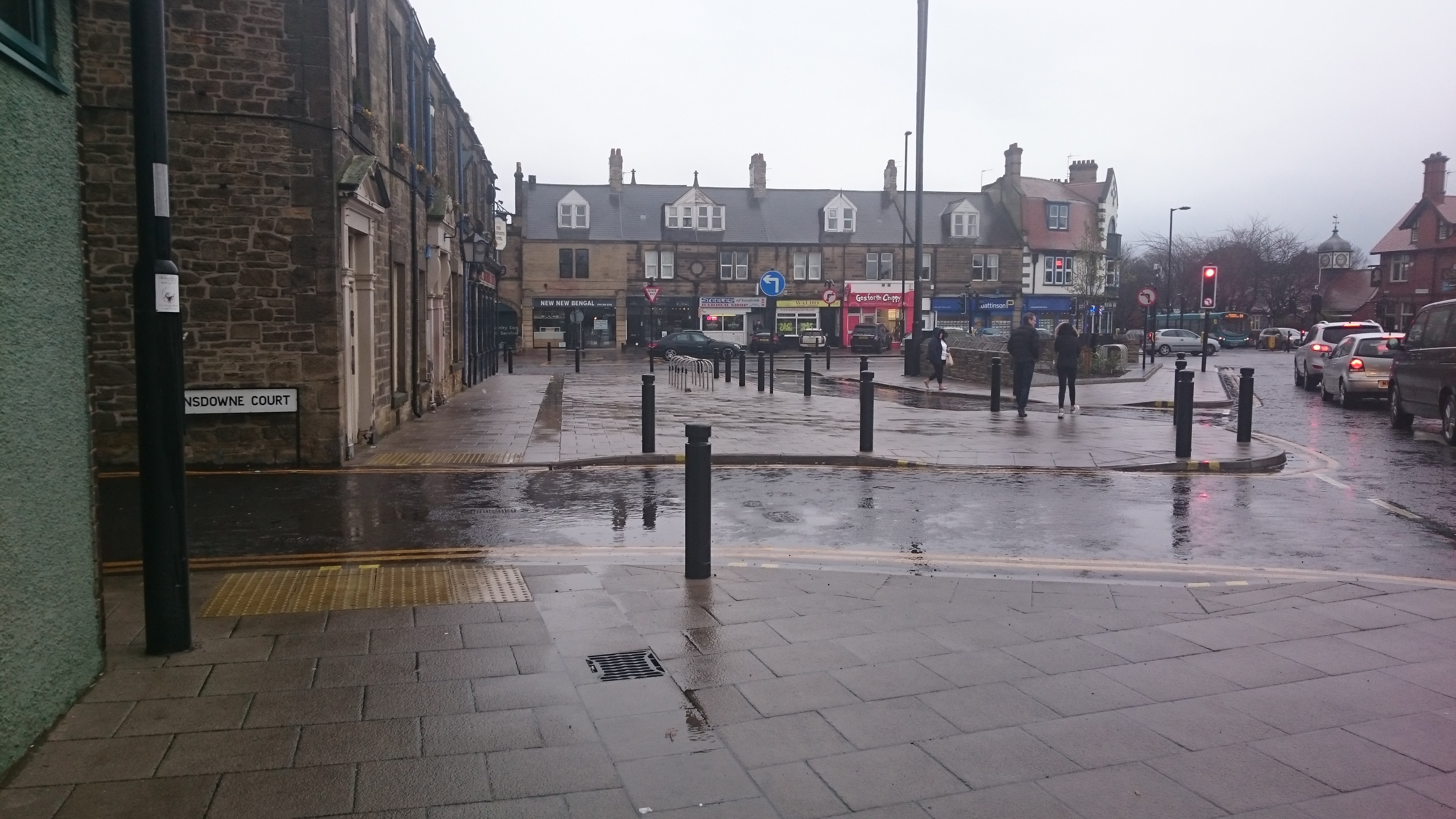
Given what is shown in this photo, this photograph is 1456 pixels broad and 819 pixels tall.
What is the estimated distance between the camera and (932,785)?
153 inches

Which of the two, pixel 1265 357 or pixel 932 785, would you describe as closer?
pixel 932 785

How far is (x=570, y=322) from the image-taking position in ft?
193

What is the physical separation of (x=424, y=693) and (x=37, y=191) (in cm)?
252

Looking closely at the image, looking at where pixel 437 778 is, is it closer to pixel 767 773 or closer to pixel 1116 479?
pixel 767 773

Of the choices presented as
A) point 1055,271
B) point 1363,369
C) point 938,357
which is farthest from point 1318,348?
point 1055,271

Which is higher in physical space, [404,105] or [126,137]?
[404,105]

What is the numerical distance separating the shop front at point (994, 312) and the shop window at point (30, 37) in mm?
60703

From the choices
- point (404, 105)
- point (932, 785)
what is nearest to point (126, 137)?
point (404, 105)

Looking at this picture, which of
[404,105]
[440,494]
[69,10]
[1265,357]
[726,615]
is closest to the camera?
[69,10]

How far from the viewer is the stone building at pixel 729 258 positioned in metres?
58.9

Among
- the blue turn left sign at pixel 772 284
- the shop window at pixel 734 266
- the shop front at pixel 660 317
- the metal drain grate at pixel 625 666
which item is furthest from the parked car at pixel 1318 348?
the shop front at pixel 660 317

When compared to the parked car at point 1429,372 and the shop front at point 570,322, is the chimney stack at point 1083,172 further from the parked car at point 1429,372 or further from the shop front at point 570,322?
the parked car at point 1429,372

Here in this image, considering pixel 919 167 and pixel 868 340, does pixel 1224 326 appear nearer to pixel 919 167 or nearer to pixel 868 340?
pixel 868 340

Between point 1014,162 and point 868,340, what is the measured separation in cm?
1802
